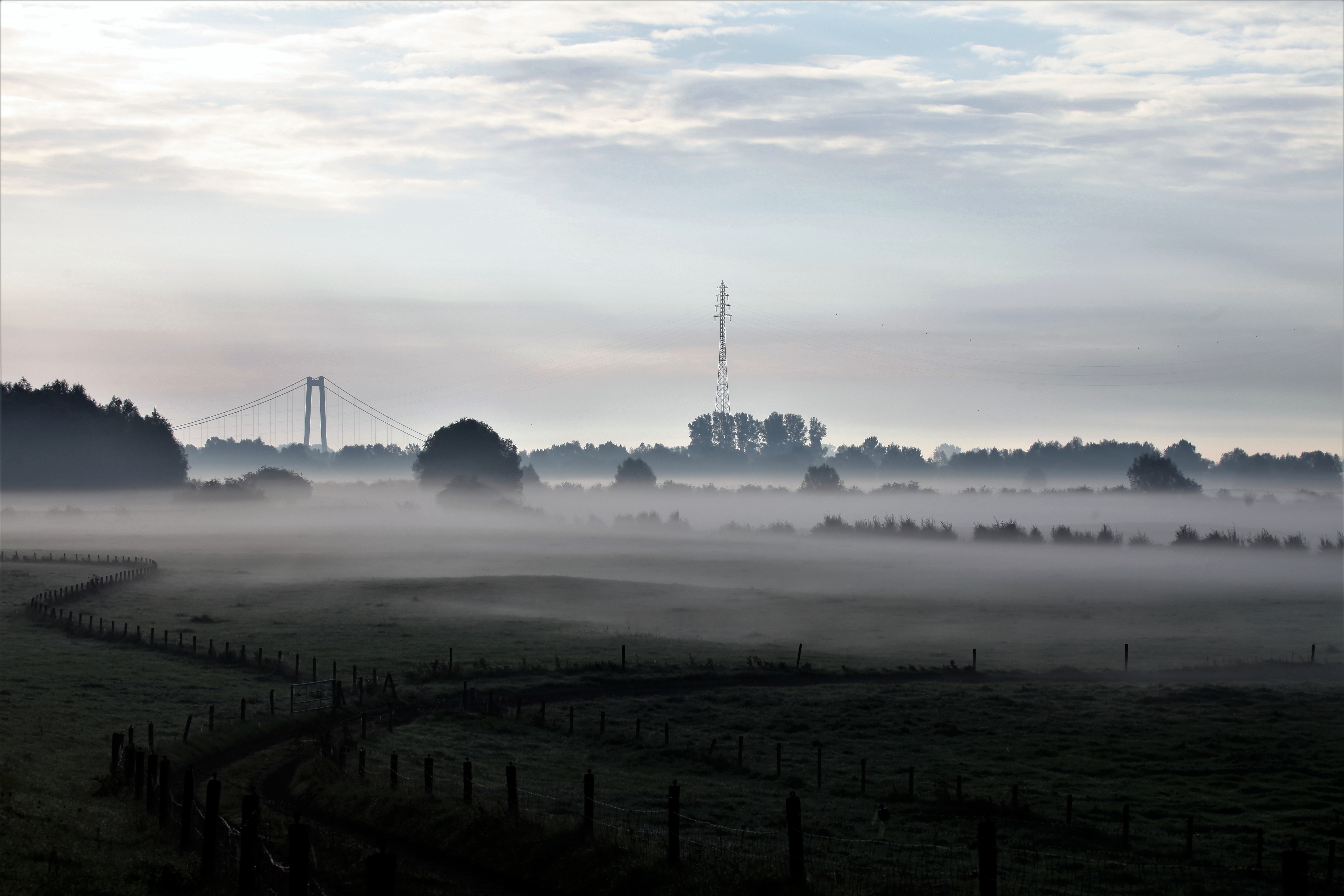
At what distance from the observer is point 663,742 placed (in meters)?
39.3

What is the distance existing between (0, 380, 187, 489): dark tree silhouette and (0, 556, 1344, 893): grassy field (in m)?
121

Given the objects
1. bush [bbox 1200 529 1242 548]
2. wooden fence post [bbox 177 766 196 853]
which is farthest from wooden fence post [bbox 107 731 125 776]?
bush [bbox 1200 529 1242 548]

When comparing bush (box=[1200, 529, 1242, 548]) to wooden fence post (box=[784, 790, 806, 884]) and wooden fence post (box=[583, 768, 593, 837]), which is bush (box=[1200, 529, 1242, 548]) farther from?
wooden fence post (box=[784, 790, 806, 884])

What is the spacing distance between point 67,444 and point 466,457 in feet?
215

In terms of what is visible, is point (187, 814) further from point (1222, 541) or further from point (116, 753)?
point (1222, 541)

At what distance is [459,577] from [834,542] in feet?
253

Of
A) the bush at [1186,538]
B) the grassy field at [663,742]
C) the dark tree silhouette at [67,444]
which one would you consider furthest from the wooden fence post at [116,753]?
the dark tree silhouette at [67,444]

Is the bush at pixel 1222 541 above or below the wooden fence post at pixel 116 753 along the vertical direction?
above

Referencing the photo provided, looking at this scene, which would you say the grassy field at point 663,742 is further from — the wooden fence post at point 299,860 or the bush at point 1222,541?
the bush at point 1222,541

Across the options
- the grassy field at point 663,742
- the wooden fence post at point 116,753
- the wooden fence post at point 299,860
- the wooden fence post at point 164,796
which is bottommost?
the grassy field at point 663,742

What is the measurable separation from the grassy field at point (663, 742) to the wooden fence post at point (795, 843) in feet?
4.86

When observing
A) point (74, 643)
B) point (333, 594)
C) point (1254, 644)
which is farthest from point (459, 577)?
point (1254, 644)

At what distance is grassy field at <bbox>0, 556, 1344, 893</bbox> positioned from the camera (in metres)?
22.0

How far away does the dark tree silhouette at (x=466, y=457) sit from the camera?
189 m
